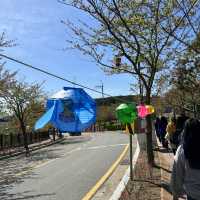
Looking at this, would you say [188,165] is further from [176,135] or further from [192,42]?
[192,42]

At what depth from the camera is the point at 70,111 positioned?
776 centimetres

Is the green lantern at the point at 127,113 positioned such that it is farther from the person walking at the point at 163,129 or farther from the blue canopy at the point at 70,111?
the person walking at the point at 163,129

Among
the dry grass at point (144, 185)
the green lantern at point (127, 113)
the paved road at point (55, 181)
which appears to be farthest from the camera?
the green lantern at point (127, 113)

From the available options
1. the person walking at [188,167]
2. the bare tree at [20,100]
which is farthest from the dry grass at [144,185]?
the bare tree at [20,100]

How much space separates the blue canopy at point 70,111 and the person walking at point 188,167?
2.54 metres

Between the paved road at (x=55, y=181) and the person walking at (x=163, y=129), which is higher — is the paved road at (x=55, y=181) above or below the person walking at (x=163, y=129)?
below

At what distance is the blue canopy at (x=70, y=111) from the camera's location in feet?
24.8

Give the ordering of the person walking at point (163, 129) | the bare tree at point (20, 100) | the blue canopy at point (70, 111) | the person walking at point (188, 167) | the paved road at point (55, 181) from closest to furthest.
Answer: the person walking at point (188, 167) → the blue canopy at point (70, 111) → the paved road at point (55, 181) → the person walking at point (163, 129) → the bare tree at point (20, 100)

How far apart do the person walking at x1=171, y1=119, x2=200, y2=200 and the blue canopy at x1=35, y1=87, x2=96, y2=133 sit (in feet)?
8.32

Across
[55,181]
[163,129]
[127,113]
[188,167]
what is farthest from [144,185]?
[163,129]

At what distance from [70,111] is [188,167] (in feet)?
9.13

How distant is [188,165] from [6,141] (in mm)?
35272

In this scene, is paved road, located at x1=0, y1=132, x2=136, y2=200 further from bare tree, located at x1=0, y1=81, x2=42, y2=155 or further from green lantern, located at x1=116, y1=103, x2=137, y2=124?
bare tree, located at x1=0, y1=81, x2=42, y2=155

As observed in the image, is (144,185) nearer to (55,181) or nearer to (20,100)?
(55,181)
